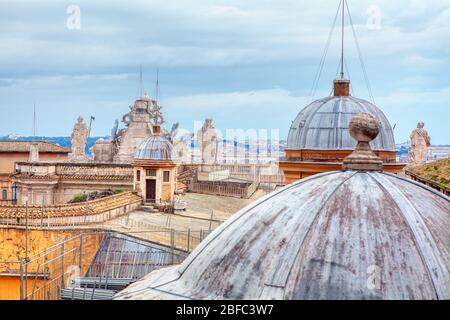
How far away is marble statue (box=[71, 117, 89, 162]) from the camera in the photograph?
139ft

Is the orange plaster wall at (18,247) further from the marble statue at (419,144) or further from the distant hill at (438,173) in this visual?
the marble statue at (419,144)

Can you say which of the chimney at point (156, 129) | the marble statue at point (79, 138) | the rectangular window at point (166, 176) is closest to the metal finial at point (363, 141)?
the rectangular window at point (166, 176)

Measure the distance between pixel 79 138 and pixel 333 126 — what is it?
24.9m

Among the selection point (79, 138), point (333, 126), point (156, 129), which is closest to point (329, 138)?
point (333, 126)

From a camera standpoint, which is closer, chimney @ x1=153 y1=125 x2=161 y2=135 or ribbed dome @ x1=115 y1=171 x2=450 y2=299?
ribbed dome @ x1=115 y1=171 x2=450 y2=299

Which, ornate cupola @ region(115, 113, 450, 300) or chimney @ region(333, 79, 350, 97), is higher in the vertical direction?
chimney @ region(333, 79, 350, 97)


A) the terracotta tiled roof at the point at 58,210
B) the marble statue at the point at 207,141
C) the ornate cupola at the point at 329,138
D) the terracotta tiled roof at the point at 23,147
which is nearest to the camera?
the ornate cupola at the point at 329,138

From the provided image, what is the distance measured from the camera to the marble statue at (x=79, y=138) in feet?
139

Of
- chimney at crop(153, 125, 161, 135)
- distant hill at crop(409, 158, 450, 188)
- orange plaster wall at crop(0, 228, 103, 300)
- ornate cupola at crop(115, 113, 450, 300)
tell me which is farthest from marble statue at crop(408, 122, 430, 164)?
ornate cupola at crop(115, 113, 450, 300)

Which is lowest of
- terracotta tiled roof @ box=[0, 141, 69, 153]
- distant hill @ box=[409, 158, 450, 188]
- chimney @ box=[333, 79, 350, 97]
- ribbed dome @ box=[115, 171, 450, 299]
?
ribbed dome @ box=[115, 171, 450, 299]

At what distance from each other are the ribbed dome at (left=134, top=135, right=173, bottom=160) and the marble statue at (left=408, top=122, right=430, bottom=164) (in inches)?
619

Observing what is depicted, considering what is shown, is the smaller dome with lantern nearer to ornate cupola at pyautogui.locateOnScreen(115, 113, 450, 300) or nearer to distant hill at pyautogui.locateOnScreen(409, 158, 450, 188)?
distant hill at pyautogui.locateOnScreen(409, 158, 450, 188)

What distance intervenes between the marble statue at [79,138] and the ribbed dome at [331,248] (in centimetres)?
3497
